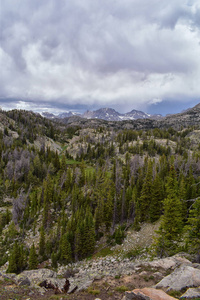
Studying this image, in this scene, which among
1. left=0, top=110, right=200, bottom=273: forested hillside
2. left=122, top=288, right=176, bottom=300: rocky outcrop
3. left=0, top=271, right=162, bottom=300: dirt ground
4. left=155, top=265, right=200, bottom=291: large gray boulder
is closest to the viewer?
left=122, top=288, right=176, bottom=300: rocky outcrop

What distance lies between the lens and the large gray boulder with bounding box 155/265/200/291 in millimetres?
13055

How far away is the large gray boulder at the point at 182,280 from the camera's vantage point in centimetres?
1305

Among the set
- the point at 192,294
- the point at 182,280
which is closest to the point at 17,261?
the point at 182,280

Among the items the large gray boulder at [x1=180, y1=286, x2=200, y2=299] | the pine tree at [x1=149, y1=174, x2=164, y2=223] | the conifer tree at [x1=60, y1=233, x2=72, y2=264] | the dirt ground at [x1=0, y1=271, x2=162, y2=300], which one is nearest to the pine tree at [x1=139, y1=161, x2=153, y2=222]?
the pine tree at [x1=149, y1=174, x2=164, y2=223]

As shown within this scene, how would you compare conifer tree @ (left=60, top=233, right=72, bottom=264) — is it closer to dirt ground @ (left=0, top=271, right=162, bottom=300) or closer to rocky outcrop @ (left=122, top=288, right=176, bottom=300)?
dirt ground @ (left=0, top=271, right=162, bottom=300)

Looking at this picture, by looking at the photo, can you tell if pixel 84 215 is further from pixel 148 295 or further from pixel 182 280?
pixel 148 295

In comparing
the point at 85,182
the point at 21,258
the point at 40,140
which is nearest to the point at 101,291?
the point at 21,258

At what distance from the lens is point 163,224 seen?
93.4ft

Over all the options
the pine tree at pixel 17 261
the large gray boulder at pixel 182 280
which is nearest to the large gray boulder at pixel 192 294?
the large gray boulder at pixel 182 280

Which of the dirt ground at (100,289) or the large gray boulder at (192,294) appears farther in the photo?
the dirt ground at (100,289)

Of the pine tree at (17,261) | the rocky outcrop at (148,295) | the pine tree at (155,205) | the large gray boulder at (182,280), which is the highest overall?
the rocky outcrop at (148,295)

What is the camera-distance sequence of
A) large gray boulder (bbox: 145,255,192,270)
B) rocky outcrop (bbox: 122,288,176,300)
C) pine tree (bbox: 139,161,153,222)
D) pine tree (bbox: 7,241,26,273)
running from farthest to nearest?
pine tree (bbox: 139,161,153,222), pine tree (bbox: 7,241,26,273), large gray boulder (bbox: 145,255,192,270), rocky outcrop (bbox: 122,288,176,300)

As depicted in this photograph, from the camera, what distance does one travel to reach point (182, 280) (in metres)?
13.6

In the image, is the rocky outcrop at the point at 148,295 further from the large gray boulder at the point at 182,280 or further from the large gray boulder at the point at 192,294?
the large gray boulder at the point at 182,280
